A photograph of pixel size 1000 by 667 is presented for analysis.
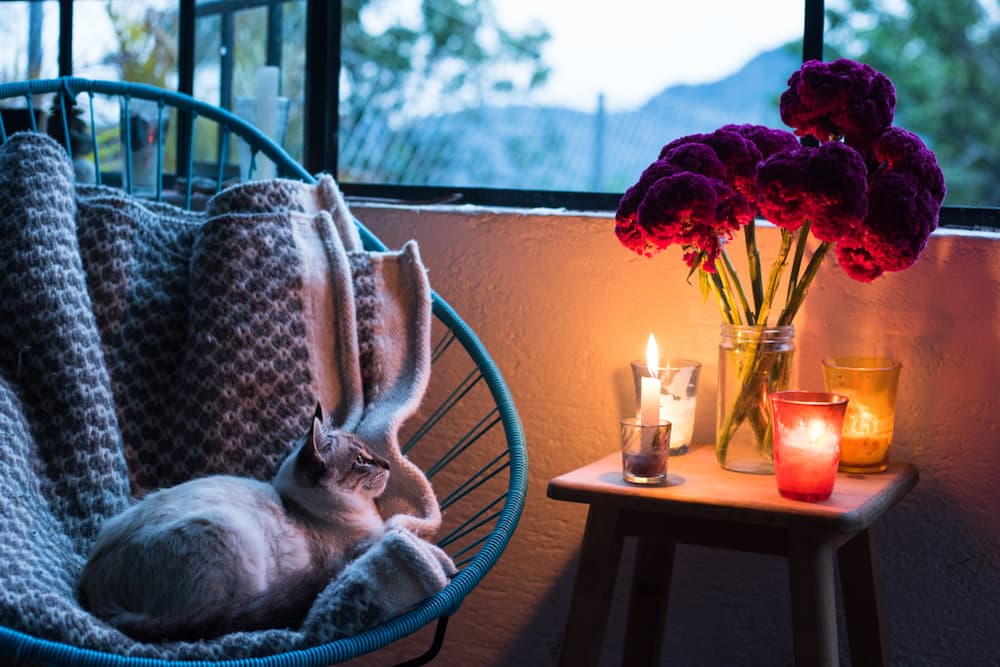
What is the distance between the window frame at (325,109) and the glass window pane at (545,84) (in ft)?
0.08

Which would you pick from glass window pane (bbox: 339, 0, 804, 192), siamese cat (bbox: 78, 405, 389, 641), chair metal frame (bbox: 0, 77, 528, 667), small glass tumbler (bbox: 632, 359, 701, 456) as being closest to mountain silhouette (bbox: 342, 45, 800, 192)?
glass window pane (bbox: 339, 0, 804, 192)

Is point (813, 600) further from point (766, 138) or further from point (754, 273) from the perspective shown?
point (766, 138)

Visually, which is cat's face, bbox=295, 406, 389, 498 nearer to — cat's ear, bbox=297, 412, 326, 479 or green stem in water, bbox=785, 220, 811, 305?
cat's ear, bbox=297, 412, 326, 479

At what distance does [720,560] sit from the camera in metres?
1.56

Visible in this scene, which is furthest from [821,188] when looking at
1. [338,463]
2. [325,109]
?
[325,109]

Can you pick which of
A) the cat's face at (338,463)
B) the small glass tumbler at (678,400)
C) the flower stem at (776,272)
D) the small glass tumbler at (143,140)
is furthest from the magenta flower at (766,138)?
the small glass tumbler at (143,140)

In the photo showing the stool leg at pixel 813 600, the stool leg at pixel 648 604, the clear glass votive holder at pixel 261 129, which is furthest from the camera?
the clear glass votive holder at pixel 261 129

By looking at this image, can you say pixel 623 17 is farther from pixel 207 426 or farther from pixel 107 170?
pixel 107 170

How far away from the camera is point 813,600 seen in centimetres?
109

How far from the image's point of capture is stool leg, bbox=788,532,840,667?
109 cm

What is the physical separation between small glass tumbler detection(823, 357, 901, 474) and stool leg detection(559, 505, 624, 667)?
325 mm

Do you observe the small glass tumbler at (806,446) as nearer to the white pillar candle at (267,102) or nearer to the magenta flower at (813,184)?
the magenta flower at (813,184)

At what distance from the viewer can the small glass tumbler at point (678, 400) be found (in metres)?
1.39

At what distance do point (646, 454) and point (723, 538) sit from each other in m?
0.14
